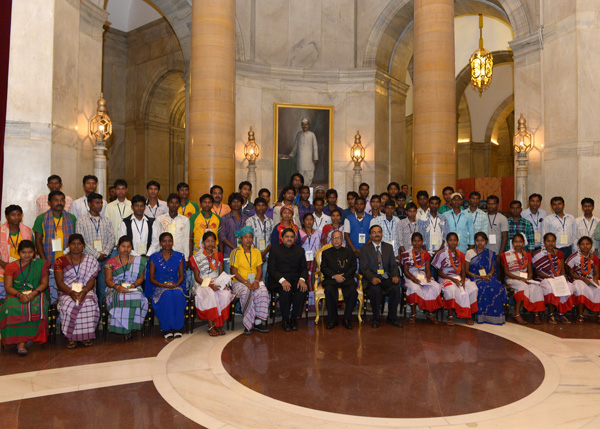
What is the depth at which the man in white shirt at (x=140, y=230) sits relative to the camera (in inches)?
292

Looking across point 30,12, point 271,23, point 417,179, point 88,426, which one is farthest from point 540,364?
point 271,23

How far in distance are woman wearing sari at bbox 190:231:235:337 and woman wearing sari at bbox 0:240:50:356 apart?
6.64 ft

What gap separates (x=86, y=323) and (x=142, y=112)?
50.4 ft

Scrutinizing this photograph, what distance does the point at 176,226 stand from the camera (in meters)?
7.89

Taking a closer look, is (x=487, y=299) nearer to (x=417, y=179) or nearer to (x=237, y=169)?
(x=417, y=179)

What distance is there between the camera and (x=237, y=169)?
50.4 ft

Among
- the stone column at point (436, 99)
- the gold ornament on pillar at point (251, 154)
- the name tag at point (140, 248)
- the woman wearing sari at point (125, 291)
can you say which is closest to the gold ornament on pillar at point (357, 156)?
the gold ornament on pillar at point (251, 154)

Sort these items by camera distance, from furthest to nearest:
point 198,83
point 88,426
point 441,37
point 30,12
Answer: point 441,37
point 198,83
point 30,12
point 88,426

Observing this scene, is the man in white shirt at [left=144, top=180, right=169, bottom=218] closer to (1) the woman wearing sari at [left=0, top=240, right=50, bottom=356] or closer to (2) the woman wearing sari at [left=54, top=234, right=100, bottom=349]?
(2) the woman wearing sari at [left=54, top=234, right=100, bottom=349]

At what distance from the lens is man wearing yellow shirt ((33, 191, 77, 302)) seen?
7.08 m

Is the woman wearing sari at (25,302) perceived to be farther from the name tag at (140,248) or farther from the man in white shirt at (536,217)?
the man in white shirt at (536,217)

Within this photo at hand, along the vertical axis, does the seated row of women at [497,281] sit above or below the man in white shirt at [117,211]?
Answer: below

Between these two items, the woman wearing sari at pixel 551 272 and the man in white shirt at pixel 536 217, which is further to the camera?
the man in white shirt at pixel 536 217

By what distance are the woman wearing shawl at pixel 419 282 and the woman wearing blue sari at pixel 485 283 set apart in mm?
660
